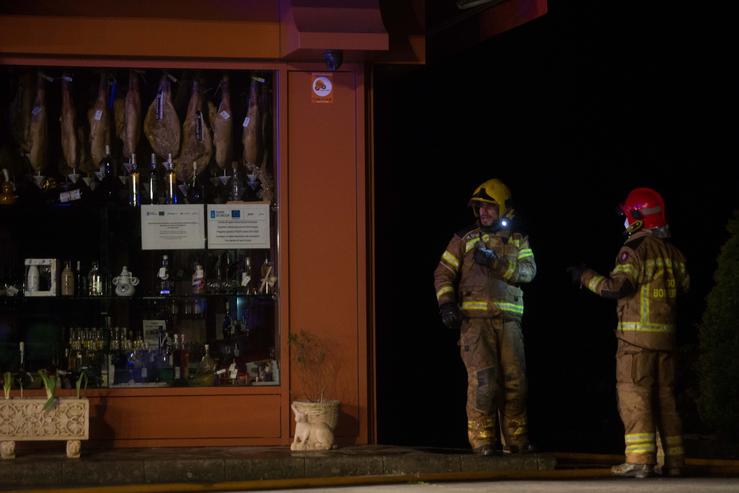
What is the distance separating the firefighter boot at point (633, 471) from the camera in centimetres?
1087

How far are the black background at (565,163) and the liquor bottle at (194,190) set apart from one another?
4.41 metres

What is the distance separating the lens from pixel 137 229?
1237 centimetres

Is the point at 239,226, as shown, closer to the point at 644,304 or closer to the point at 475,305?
the point at 475,305

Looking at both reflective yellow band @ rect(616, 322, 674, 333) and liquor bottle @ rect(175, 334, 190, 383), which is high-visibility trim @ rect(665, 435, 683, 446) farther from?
liquor bottle @ rect(175, 334, 190, 383)

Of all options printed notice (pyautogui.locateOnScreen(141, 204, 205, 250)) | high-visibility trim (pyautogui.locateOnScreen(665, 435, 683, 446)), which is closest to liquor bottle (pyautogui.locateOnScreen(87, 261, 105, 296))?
printed notice (pyautogui.locateOnScreen(141, 204, 205, 250))

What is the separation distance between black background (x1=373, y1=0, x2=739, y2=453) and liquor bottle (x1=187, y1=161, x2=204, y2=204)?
174 inches

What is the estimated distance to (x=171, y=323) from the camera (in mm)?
12406

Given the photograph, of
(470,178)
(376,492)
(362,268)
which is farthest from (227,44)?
(470,178)

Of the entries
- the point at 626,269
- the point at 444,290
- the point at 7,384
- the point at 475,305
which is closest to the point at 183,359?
the point at 7,384

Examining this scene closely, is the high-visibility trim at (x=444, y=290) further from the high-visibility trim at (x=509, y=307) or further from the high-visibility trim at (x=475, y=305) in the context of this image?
the high-visibility trim at (x=509, y=307)

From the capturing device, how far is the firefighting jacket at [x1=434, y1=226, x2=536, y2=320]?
38.2ft

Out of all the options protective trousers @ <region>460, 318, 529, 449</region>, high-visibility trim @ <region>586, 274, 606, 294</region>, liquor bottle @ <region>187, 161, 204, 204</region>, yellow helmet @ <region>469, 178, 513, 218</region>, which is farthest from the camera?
liquor bottle @ <region>187, 161, 204, 204</region>

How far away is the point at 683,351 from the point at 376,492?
22.5 ft

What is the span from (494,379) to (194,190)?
3482 mm
